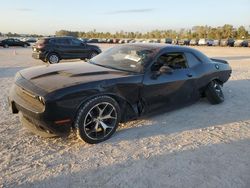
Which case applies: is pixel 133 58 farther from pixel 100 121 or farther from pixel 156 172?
pixel 156 172

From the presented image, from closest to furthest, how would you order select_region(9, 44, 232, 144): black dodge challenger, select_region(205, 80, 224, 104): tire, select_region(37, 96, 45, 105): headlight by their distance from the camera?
select_region(37, 96, 45, 105): headlight < select_region(9, 44, 232, 144): black dodge challenger < select_region(205, 80, 224, 104): tire

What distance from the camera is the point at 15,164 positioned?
3.56 meters

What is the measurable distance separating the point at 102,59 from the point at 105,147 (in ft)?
6.85

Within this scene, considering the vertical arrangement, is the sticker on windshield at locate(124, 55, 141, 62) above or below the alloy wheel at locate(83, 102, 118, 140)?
above

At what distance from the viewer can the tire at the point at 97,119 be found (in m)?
4.05

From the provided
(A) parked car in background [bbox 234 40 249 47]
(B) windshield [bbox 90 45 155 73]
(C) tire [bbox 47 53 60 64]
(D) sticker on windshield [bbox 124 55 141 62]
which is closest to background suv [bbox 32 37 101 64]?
(C) tire [bbox 47 53 60 64]

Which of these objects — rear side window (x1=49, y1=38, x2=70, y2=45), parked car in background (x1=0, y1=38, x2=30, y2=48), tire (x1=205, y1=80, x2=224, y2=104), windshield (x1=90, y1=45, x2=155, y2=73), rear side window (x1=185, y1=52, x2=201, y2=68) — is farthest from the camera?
parked car in background (x1=0, y1=38, x2=30, y2=48)

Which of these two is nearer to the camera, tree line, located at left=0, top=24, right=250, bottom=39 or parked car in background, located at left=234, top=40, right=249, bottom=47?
parked car in background, located at left=234, top=40, right=249, bottom=47

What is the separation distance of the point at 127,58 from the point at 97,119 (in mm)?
1543

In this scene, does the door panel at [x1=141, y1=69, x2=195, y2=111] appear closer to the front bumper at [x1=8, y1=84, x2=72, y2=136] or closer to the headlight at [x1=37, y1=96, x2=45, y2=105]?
the front bumper at [x1=8, y1=84, x2=72, y2=136]

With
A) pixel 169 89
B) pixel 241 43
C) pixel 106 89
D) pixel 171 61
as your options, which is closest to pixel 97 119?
pixel 106 89

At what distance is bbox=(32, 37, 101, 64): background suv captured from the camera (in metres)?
14.8

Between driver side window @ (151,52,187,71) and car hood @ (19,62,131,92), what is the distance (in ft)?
2.42

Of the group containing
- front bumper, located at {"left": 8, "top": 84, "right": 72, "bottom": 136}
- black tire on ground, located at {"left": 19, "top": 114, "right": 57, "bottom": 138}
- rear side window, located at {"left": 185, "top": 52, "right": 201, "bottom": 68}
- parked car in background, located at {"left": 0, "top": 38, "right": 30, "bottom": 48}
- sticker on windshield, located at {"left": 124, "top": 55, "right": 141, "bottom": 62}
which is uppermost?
sticker on windshield, located at {"left": 124, "top": 55, "right": 141, "bottom": 62}
